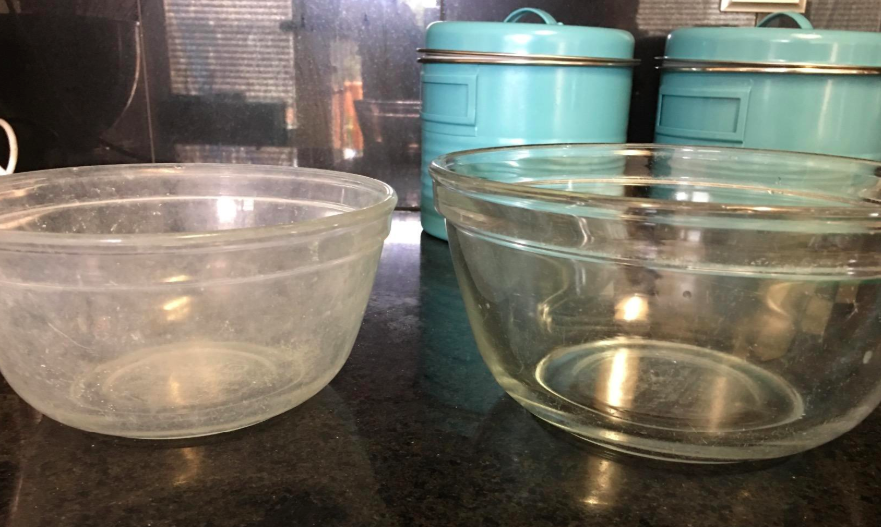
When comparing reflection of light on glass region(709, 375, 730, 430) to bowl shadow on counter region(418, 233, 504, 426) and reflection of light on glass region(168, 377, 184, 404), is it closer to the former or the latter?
bowl shadow on counter region(418, 233, 504, 426)

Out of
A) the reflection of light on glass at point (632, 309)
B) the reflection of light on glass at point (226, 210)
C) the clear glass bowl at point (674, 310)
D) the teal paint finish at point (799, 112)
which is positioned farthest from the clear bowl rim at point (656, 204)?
the teal paint finish at point (799, 112)

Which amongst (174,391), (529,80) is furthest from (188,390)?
(529,80)

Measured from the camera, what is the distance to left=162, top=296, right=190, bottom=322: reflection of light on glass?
402 millimetres

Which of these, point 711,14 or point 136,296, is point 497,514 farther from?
point 711,14

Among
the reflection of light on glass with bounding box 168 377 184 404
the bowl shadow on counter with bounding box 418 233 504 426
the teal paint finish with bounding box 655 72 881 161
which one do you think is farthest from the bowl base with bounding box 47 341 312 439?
the teal paint finish with bounding box 655 72 881 161

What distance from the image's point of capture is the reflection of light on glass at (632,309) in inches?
18.8

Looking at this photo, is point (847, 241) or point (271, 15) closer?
point (847, 241)

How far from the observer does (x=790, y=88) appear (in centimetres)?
77

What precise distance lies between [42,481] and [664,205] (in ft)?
1.32

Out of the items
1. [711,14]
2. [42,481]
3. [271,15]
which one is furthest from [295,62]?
[42,481]

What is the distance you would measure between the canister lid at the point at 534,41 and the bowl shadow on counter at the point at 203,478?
0.51m

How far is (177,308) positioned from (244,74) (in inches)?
28.2

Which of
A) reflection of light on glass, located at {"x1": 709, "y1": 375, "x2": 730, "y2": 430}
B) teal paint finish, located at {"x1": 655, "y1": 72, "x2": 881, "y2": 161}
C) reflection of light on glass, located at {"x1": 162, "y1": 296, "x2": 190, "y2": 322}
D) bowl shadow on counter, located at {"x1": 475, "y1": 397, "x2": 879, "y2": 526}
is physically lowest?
bowl shadow on counter, located at {"x1": 475, "y1": 397, "x2": 879, "y2": 526}

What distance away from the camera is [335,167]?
1.06m
